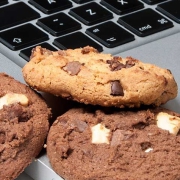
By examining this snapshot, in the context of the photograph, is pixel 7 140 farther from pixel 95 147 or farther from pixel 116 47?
pixel 116 47

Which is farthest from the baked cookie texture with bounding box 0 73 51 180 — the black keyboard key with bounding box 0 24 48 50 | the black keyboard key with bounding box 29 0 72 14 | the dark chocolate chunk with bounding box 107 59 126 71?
the black keyboard key with bounding box 29 0 72 14

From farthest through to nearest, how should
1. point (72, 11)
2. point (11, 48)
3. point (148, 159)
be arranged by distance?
point (72, 11)
point (11, 48)
point (148, 159)

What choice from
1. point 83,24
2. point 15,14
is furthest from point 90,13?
point 15,14

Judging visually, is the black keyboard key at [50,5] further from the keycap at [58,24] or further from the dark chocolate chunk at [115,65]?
the dark chocolate chunk at [115,65]

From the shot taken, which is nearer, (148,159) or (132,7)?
(148,159)

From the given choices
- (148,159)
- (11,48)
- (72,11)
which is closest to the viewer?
(148,159)

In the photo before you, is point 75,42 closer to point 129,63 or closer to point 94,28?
point 94,28

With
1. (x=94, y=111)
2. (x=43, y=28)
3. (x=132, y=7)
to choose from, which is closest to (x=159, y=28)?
(x=132, y=7)
